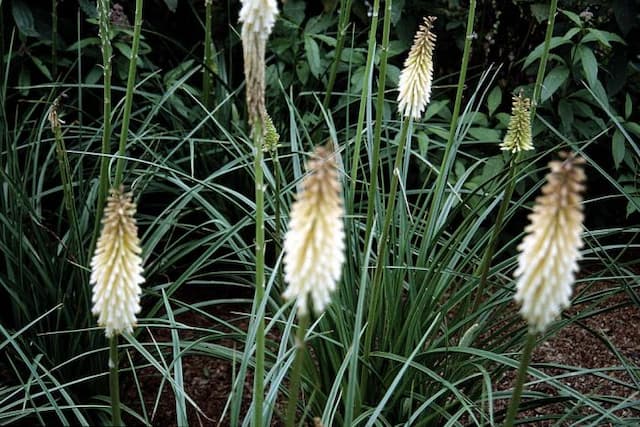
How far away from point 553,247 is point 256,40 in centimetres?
88

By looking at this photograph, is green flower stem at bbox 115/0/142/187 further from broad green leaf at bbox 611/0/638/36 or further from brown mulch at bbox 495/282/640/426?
broad green leaf at bbox 611/0/638/36

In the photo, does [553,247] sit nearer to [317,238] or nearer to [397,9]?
[317,238]

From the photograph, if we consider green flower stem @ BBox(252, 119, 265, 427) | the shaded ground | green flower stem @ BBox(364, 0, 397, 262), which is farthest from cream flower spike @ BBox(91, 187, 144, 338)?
the shaded ground

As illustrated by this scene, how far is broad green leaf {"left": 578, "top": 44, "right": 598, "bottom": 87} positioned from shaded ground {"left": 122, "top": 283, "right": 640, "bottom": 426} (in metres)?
1.19

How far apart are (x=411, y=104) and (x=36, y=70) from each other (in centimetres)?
311

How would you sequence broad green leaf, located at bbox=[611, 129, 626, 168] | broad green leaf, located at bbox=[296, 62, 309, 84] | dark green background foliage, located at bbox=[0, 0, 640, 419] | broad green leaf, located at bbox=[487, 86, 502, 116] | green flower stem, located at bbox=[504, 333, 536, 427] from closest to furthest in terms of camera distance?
1. green flower stem, located at bbox=[504, 333, 536, 427]
2. dark green background foliage, located at bbox=[0, 0, 640, 419]
3. broad green leaf, located at bbox=[611, 129, 626, 168]
4. broad green leaf, located at bbox=[487, 86, 502, 116]
5. broad green leaf, located at bbox=[296, 62, 309, 84]

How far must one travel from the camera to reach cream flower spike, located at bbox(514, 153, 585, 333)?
1571mm

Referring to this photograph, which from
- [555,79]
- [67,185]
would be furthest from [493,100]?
[67,185]

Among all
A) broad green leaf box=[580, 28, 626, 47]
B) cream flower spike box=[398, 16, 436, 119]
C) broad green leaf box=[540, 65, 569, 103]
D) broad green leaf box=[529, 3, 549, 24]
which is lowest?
cream flower spike box=[398, 16, 436, 119]

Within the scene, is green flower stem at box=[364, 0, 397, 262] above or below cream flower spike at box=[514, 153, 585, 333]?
above

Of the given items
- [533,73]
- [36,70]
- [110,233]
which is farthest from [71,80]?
[110,233]

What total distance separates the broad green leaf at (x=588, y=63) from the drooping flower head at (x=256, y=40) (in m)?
2.74

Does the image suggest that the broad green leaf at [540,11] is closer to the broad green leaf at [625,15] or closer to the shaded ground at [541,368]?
the broad green leaf at [625,15]

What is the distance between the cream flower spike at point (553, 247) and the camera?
1.57 metres
